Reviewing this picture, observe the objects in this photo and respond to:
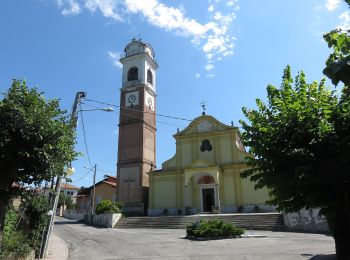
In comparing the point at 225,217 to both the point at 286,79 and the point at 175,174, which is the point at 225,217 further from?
the point at 286,79

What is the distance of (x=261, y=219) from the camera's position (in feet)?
88.5

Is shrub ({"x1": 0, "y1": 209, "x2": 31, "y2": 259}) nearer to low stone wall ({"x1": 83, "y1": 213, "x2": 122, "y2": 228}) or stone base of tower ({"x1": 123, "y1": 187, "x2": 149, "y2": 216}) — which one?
low stone wall ({"x1": 83, "y1": 213, "x2": 122, "y2": 228})

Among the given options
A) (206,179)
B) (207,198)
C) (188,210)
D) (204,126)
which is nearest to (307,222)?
(188,210)

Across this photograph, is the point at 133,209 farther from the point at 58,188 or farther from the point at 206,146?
the point at 58,188

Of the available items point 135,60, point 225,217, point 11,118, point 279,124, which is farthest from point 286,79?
point 135,60

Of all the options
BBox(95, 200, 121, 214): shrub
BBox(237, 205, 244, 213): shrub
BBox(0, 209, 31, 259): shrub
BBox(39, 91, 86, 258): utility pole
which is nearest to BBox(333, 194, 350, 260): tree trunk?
BBox(39, 91, 86, 258): utility pole

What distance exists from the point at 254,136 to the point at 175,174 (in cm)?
2891

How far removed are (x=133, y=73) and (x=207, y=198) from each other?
63.1ft

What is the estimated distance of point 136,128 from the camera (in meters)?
40.8

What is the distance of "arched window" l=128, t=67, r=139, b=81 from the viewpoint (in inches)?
1781

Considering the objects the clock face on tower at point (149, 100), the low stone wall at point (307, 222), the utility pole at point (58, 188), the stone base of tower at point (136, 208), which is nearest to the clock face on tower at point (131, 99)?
the clock face on tower at point (149, 100)

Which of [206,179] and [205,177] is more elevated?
[205,177]

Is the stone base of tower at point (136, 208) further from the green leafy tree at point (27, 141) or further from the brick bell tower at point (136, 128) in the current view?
the green leafy tree at point (27, 141)

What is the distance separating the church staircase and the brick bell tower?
684 cm
